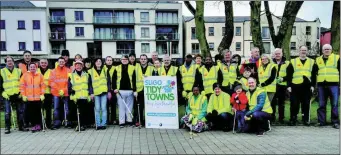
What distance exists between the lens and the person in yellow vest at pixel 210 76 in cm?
1037

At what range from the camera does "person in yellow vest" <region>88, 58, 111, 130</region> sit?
10320 mm

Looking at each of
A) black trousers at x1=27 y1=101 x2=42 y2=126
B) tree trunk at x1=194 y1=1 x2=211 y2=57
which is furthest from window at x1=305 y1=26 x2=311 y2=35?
black trousers at x1=27 y1=101 x2=42 y2=126

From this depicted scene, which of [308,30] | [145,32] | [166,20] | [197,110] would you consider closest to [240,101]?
[197,110]

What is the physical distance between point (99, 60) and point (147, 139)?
3.13 metres

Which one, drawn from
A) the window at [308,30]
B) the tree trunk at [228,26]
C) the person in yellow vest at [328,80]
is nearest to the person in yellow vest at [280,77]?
the person in yellow vest at [328,80]

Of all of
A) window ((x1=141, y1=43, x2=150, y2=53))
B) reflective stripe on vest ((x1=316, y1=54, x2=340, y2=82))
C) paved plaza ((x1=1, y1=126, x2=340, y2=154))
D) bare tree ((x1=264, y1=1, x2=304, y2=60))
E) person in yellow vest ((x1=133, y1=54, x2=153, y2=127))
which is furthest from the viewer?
window ((x1=141, y1=43, x2=150, y2=53))

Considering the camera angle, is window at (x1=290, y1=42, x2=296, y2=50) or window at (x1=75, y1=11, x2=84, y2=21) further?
window at (x1=75, y1=11, x2=84, y2=21)

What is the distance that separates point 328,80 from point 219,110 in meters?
3.27

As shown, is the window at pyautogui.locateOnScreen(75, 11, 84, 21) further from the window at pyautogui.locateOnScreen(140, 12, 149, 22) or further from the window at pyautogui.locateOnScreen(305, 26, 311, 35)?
the window at pyautogui.locateOnScreen(305, 26, 311, 35)

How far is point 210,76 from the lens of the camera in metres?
10.4

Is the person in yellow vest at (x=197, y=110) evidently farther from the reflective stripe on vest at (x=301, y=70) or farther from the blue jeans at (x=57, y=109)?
the blue jeans at (x=57, y=109)

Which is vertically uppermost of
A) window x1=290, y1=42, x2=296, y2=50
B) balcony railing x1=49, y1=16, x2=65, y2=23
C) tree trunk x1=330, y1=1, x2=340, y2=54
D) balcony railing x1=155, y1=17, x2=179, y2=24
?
balcony railing x1=49, y1=16, x2=65, y2=23

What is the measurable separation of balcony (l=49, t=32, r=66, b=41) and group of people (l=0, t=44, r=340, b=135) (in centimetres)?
4450

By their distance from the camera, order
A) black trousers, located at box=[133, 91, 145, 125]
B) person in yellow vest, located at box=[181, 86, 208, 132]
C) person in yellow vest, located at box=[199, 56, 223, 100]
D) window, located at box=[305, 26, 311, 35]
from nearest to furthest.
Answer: person in yellow vest, located at box=[181, 86, 208, 132] < person in yellow vest, located at box=[199, 56, 223, 100] < black trousers, located at box=[133, 91, 145, 125] < window, located at box=[305, 26, 311, 35]
